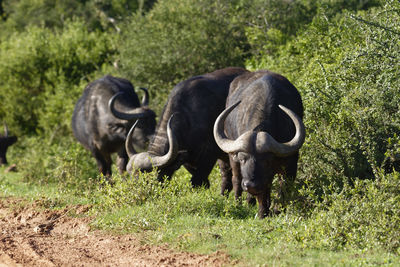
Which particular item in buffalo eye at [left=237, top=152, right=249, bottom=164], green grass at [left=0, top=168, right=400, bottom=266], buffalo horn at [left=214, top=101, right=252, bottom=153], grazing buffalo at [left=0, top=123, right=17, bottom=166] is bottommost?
grazing buffalo at [left=0, top=123, right=17, bottom=166]

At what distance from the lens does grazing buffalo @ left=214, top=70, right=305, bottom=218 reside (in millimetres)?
6738

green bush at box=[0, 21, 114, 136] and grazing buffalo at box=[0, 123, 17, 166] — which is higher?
green bush at box=[0, 21, 114, 136]

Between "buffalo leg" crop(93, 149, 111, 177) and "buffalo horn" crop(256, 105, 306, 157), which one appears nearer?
"buffalo horn" crop(256, 105, 306, 157)

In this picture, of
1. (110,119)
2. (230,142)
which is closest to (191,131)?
(230,142)

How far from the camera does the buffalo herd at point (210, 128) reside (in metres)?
6.85

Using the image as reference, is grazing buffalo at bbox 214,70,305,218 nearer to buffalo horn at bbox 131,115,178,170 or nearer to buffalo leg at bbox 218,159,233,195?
buffalo horn at bbox 131,115,178,170

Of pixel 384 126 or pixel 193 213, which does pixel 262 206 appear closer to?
pixel 193 213

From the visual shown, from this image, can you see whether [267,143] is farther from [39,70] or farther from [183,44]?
[39,70]

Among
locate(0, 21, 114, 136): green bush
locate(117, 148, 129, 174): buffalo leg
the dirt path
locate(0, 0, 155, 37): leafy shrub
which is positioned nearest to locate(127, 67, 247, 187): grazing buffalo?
the dirt path

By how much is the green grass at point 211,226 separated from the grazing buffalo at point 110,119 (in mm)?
2504

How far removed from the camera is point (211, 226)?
675cm

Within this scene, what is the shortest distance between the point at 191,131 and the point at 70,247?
3229 millimetres

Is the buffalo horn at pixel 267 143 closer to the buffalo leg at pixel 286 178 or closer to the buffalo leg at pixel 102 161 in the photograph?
the buffalo leg at pixel 286 178

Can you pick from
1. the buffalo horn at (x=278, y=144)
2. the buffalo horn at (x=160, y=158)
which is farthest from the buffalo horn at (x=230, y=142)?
the buffalo horn at (x=160, y=158)
